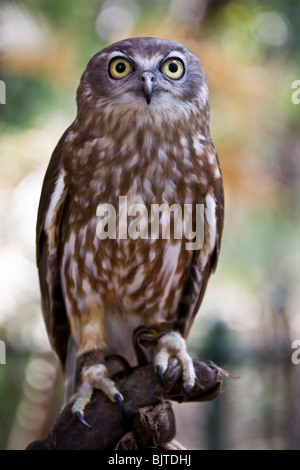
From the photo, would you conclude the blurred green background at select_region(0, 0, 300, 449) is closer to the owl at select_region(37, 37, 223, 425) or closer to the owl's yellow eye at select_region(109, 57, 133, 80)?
the owl at select_region(37, 37, 223, 425)

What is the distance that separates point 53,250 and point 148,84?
428mm

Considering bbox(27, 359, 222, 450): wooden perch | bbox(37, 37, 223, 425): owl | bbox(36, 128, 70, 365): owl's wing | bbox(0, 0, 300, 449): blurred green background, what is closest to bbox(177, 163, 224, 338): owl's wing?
bbox(37, 37, 223, 425): owl

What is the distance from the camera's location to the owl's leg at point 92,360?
3.67 feet

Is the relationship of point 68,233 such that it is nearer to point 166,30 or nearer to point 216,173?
point 216,173

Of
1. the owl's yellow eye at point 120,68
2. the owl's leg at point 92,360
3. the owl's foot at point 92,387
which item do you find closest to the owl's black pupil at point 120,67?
the owl's yellow eye at point 120,68

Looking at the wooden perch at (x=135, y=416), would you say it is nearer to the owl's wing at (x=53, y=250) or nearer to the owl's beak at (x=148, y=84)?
the owl's wing at (x=53, y=250)

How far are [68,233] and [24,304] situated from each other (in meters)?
1.13

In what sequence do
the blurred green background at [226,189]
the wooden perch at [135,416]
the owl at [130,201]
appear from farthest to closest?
the blurred green background at [226,189] < the owl at [130,201] < the wooden perch at [135,416]

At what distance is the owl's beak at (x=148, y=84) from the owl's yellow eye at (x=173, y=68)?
1.7 inches

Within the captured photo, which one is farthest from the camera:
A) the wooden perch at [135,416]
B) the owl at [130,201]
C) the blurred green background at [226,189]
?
the blurred green background at [226,189]

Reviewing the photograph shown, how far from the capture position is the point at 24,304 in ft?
7.37

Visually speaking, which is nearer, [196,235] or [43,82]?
[196,235]

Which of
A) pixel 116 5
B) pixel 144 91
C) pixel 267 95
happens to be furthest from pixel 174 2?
pixel 144 91
